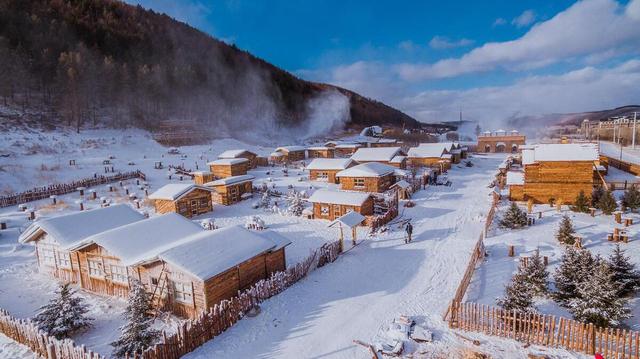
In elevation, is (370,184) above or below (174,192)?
below

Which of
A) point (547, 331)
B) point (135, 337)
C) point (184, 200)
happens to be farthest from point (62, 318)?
point (184, 200)

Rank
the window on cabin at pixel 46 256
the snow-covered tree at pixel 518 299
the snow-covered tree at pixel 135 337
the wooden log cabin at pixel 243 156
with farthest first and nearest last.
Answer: the wooden log cabin at pixel 243 156 → the window on cabin at pixel 46 256 → the snow-covered tree at pixel 518 299 → the snow-covered tree at pixel 135 337

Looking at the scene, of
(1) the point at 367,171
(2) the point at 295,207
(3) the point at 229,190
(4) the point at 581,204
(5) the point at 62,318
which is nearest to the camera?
(5) the point at 62,318

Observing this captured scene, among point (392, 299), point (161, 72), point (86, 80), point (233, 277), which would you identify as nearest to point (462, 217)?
point (392, 299)

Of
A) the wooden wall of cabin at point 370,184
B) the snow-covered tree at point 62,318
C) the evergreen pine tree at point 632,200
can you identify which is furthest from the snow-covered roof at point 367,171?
the snow-covered tree at point 62,318

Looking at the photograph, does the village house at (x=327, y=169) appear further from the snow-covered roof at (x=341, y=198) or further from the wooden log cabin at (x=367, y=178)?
the snow-covered roof at (x=341, y=198)

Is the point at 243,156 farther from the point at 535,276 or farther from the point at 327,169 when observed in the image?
the point at 535,276

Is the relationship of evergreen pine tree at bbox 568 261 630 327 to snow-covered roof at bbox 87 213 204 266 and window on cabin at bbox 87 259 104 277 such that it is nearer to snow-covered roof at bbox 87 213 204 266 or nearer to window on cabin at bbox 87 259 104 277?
snow-covered roof at bbox 87 213 204 266
